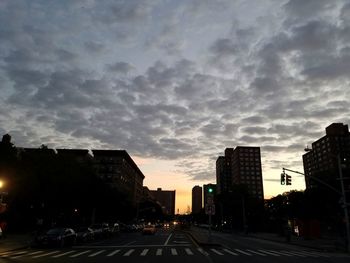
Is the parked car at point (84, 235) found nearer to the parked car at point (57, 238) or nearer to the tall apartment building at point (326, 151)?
the parked car at point (57, 238)

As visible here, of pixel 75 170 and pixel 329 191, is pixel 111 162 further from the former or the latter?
pixel 329 191

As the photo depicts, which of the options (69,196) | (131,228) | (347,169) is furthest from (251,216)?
(69,196)

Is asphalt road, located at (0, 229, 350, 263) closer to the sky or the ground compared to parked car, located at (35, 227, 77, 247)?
closer to the ground

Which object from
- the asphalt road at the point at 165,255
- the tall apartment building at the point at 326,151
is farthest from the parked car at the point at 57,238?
the tall apartment building at the point at 326,151

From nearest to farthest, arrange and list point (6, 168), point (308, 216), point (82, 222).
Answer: point (6, 168)
point (308, 216)
point (82, 222)

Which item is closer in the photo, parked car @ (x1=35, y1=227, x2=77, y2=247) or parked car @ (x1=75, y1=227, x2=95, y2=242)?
parked car @ (x1=35, y1=227, x2=77, y2=247)

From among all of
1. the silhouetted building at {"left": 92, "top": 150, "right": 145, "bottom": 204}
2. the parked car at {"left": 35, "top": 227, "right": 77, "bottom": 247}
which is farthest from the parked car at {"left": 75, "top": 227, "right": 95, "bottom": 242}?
the silhouetted building at {"left": 92, "top": 150, "right": 145, "bottom": 204}

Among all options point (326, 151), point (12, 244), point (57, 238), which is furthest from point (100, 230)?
point (326, 151)

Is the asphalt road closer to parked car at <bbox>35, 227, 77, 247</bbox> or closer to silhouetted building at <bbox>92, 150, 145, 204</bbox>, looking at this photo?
parked car at <bbox>35, 227, 77, 247</bbox>

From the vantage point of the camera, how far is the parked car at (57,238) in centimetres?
2962

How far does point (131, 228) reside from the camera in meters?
81.2

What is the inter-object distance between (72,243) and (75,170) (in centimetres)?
2577

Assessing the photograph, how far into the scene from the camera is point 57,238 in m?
29.9

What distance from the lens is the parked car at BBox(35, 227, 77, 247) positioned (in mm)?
29625
